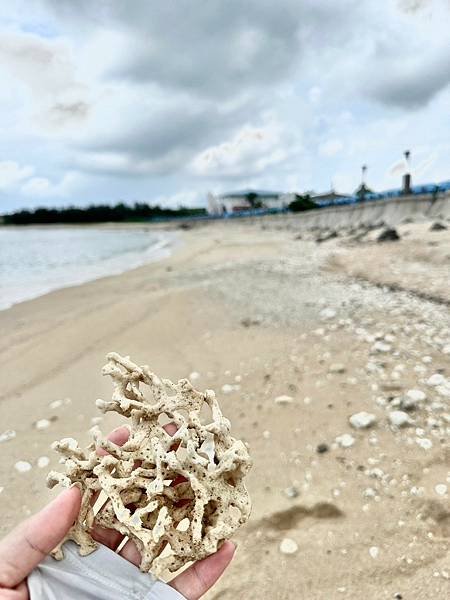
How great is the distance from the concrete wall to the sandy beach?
22445mm

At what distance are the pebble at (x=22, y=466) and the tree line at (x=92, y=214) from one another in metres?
156

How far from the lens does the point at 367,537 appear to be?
2.82m

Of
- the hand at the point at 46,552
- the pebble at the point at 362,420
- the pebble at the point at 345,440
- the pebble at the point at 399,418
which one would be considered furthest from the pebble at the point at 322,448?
the hand at the point at 46,552

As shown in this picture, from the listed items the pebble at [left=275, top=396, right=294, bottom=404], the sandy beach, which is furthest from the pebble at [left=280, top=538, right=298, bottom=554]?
the pebble at [left=275, top=396, right=294, bottom=404]

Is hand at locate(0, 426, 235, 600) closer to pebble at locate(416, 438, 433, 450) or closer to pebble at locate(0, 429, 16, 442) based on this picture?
pebble at locate(416, 438, 433, 450)

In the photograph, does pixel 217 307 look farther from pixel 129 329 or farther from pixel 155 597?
pixel 155 597

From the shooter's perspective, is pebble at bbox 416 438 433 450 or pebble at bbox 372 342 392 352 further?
pebble at bbox 372 342 392 352

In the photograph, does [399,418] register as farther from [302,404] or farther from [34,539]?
[34,539]

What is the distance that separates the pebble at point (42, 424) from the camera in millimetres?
4664

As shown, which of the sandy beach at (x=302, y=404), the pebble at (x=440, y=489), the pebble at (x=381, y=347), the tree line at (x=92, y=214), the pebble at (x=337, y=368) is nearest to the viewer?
the sandy beach at (x=302, y=404)

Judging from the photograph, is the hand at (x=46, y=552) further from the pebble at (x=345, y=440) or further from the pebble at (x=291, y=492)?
the pebble at (x=345, y=440)

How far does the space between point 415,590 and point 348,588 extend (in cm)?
40

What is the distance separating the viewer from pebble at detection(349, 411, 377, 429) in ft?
12.9

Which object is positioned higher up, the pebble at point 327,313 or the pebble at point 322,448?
the pebble at point 327,313
